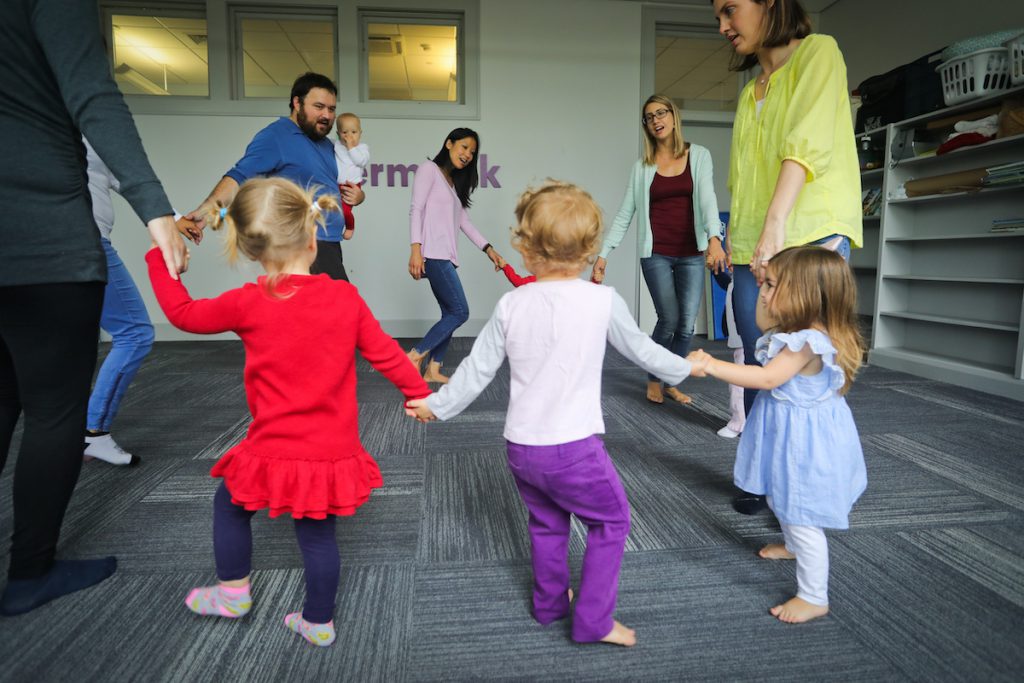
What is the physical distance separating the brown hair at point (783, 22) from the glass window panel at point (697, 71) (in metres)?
4.11

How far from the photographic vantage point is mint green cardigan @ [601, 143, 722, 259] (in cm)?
274

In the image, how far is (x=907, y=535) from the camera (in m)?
1.58

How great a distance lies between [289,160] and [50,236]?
120 cm

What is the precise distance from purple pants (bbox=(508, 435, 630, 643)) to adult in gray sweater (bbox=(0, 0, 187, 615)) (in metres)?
0.80

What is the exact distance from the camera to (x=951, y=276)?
3744mm

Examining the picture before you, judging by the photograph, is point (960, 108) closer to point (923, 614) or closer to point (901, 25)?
point (901, 25)

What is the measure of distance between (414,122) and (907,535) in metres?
4.62

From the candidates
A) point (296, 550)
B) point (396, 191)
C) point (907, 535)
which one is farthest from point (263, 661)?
point (396, 191)

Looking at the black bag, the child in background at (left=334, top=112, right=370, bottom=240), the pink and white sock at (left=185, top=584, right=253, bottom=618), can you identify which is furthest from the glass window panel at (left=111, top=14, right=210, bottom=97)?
the black bag

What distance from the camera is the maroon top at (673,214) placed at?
2.82m

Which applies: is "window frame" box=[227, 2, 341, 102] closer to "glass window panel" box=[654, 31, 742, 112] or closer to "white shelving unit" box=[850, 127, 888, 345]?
"glass window panel" box=[654, 31, 742, 112]

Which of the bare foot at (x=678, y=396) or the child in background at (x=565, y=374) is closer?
the child in background at (x=565, y=374)

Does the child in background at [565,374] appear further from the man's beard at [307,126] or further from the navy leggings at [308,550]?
the man's beard at [307,126]

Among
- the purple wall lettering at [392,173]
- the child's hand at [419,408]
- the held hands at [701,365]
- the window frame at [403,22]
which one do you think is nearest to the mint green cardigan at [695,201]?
the held hands at [701,365]
